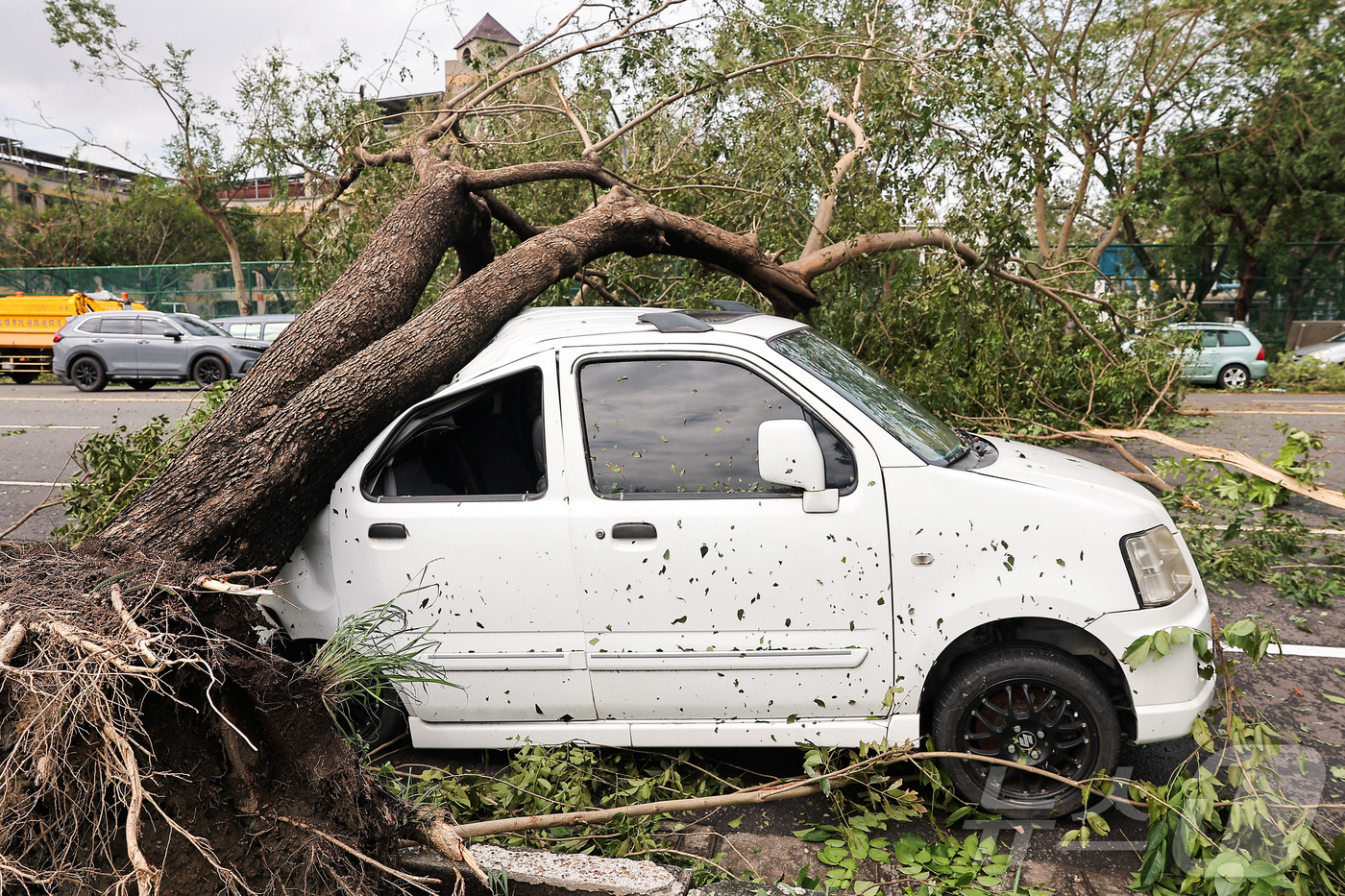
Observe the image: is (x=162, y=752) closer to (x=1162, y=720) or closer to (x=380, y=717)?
(x=380, y=717)

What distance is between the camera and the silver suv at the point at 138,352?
18.3m

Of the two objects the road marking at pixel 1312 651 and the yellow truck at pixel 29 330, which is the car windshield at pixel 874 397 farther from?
the yellow truck at pixel 29 330

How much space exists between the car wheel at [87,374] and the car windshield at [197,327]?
5.63ft

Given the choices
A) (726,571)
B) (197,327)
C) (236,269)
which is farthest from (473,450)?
(236,269)

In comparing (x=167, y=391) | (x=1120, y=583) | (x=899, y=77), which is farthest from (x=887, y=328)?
(x=167, y=391)

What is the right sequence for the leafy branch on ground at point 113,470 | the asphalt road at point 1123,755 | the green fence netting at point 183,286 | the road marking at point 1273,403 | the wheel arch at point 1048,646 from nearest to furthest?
the asphalt road at point 1123,755 → the wheel arch at point 1048,646 → the leafy branch on ground at point 113,470 → the road marking at point 1273,403 → the green fence netting at point 183,286

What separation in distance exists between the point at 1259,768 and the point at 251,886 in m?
3.22

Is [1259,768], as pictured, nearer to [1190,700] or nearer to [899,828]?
[1190,700]

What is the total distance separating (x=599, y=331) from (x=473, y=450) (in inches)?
27.3

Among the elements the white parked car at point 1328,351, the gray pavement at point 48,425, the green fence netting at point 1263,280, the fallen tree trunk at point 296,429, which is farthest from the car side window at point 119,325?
the white parked car at point 1328,351

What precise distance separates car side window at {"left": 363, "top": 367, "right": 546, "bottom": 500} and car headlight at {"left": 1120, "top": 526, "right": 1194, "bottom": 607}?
2.14 m

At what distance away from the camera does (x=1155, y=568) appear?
A: 3234 mm

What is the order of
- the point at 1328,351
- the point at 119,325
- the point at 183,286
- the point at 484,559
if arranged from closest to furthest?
the point at 484,559
the point at 119,325
the point at 1328,351
the point at 183,286

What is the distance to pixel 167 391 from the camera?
18266mm
